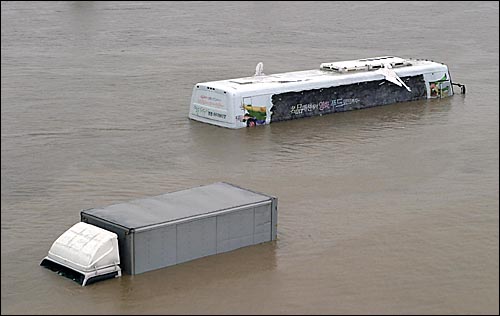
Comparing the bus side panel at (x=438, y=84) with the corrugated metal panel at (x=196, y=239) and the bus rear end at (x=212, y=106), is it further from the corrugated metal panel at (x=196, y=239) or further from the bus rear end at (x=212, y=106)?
the corrugated metal panel at (x=196, y=239)

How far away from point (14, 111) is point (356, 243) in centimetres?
1491

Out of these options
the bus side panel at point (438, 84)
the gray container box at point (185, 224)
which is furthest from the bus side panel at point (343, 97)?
the gray container box at point (185, 224)

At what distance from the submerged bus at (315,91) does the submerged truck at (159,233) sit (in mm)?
9819

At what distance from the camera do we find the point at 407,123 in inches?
1266

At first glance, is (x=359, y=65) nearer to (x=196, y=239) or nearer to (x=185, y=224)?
(x=196, y=239)

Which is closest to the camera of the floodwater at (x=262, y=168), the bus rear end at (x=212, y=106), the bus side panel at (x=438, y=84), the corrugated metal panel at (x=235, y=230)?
the floodwater at (x=262, y=168)

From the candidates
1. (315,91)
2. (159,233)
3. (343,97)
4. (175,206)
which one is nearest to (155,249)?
(159,233)

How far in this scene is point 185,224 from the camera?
763 inches

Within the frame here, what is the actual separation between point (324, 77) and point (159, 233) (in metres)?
14.4

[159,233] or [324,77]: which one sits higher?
[324,77]

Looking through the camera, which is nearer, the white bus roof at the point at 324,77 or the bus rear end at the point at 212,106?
the bus rear end at the point at 212,106

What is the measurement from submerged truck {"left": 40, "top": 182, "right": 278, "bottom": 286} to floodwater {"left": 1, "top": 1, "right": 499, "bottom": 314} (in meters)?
0.24

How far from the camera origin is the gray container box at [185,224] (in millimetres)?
19016

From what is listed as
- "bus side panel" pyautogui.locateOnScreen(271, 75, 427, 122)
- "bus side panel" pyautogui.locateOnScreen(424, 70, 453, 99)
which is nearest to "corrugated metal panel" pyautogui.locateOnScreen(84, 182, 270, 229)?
"bus side panel" pyautogui.locateOnScreen(271, 75, 427, 122)
